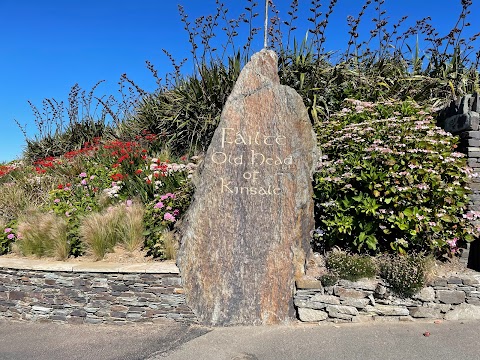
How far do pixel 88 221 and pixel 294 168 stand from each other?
112 inches

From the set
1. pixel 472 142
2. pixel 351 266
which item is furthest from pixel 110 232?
pixel 472 142

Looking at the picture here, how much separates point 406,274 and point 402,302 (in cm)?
35

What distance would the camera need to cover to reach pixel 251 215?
4484 mm

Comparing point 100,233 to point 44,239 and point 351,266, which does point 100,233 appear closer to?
point 44,239

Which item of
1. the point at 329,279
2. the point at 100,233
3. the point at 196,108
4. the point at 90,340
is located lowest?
the point at 90,340

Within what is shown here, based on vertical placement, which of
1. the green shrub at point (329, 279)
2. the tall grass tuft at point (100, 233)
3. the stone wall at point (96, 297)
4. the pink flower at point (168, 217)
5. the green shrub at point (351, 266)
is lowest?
the stone wall at point (96, 297)

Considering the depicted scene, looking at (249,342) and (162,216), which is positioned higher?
(162,216)

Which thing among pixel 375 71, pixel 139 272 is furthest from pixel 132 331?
pixel 375 71

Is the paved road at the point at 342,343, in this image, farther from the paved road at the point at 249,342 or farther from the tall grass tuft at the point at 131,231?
the tall grass tuft at the point at 131,231

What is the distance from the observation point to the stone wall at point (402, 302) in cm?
423

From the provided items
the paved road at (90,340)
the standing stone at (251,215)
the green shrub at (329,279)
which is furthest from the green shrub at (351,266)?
the paved road at (90,340)

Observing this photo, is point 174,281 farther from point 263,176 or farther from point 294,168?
point 294,168

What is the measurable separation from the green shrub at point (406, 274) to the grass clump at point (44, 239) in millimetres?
3977

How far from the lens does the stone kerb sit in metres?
4.33
